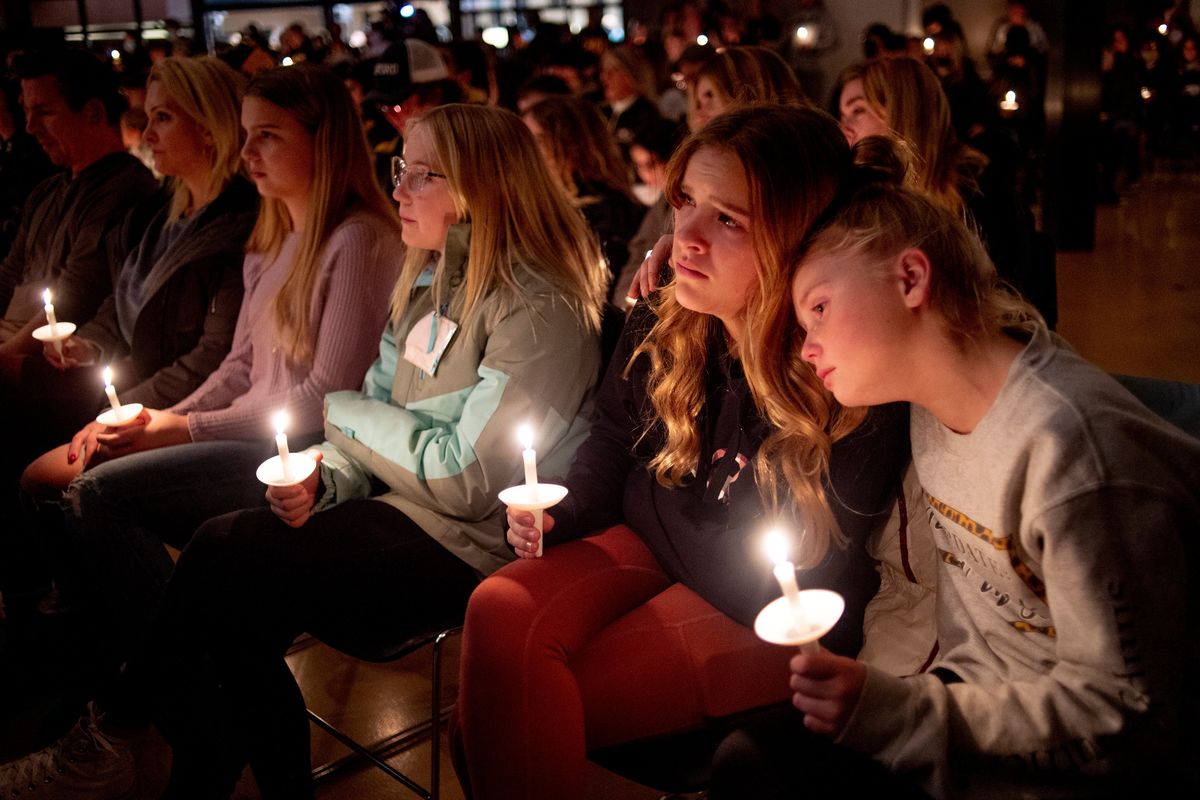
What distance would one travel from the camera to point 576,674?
5.30ft

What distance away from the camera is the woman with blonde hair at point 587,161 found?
4.20 meters

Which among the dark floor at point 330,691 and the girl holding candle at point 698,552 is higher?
the girl holding candle at point 698,552

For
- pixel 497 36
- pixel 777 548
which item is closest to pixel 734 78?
pixel 777 548

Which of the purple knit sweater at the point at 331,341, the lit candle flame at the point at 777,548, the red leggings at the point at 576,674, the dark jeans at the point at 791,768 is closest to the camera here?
the lit candle flame at the point at 777,548

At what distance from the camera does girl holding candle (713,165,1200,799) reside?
1.11 meters

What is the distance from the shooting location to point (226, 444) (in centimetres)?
252

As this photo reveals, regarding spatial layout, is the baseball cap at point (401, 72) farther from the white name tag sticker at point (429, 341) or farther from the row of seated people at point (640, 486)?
the white name tag sticker at point (429, 341)

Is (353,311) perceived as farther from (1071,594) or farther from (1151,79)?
(1151,79)

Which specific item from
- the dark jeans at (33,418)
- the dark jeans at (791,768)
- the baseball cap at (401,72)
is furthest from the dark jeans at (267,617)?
the baseball cap at (401,72)

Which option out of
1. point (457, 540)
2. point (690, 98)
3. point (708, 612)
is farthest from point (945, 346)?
point (690, 98)

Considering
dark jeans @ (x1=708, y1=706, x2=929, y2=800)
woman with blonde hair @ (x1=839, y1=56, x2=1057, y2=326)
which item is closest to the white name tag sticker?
dark jeans @ (x1=708, y1=706, x2=929, y2=800)

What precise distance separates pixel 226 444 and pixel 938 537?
179 cm

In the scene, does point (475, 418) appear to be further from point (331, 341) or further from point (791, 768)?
point (791, 768)

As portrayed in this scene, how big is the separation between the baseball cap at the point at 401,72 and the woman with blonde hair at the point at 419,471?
2.04 meters
